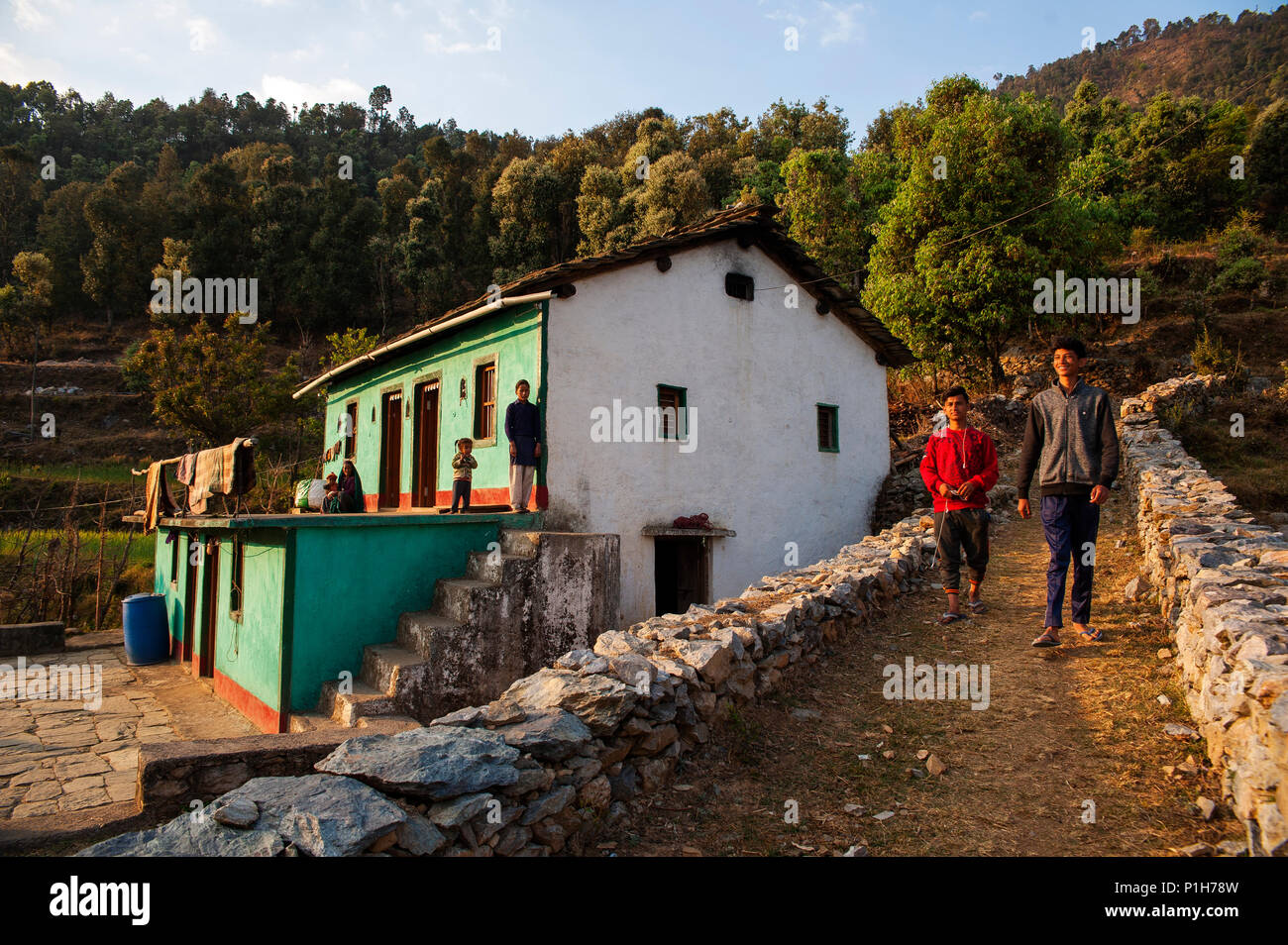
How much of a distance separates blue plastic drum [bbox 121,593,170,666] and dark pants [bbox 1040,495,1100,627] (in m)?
13.6

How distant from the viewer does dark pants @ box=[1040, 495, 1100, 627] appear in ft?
17.9

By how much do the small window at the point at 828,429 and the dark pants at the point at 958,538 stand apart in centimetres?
793

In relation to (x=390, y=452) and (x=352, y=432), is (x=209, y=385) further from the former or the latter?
(x=390, y=452)

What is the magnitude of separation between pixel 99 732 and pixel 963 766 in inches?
366

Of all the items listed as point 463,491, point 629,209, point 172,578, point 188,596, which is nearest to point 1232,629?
point 463,491

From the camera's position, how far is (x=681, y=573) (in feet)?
40.5

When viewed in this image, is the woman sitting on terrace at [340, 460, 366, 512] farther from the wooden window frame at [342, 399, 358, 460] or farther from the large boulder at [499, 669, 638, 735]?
the large boulder at [499, 669, 638, 735]

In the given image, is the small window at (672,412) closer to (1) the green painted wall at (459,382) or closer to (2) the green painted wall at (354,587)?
(1) the green painted wall at (459,382)

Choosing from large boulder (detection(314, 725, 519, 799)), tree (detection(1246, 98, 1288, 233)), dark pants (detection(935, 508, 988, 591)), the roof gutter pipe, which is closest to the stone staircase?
large boulder (detection(314, 725, 519, 799))

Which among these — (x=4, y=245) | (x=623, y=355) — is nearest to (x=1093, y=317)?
(x=623, y=355)
